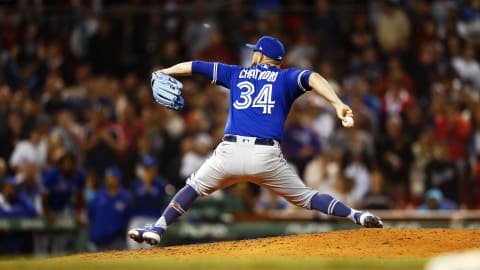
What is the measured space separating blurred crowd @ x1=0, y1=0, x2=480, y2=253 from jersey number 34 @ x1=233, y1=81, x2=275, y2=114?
17.7 feet

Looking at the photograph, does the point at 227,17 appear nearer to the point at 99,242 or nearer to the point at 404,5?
the point at 404,5

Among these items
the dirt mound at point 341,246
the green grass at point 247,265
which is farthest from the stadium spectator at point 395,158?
the green grass at point 247,265

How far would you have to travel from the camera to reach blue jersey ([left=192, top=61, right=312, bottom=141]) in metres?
8.98

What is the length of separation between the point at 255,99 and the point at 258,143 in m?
0.40

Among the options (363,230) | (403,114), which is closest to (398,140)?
(403,114)

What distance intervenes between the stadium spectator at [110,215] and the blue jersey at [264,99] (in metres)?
5.71

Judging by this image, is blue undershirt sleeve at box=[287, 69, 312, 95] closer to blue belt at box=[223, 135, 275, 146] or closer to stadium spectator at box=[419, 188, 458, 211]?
blue belt at box=[223, 135, 275, 146]

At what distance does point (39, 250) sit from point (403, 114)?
5734mm

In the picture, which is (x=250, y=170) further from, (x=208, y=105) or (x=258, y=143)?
(x=208, y=105)

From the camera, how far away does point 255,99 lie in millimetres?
9078

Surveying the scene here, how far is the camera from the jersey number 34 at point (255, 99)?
356 inches

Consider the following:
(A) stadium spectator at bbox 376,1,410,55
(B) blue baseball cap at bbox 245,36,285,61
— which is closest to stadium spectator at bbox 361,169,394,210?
(A) stadium spectator at bbox 376,1,410,55

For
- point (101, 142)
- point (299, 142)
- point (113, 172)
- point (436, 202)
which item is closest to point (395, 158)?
point (436, 202)

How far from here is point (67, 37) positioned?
18.4 m
